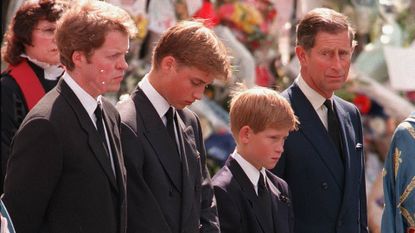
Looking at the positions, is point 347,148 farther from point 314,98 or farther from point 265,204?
point 265,204

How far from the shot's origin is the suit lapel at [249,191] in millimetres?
5109

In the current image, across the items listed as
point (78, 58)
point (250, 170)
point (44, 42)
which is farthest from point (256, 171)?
point (44, 42)

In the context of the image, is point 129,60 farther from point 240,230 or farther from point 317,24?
point 240,230

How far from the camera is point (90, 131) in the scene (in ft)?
14.1

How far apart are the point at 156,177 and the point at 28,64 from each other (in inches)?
52.7

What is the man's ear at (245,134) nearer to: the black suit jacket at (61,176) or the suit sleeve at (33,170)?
the black suit jacket at (61,176)

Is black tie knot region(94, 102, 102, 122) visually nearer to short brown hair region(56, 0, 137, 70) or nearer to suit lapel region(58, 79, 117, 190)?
suit lapel region(58, 79, 117, 190)

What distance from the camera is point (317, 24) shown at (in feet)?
18.2

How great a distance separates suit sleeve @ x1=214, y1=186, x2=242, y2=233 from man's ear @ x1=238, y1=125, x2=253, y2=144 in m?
0.26

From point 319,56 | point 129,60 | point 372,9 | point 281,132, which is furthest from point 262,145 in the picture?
point 372,9

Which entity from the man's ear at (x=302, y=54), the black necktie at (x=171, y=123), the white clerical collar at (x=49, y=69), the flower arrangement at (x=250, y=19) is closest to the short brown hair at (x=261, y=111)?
the man's ear at (x=302, y=54)

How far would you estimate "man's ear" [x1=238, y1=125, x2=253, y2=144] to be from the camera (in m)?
5.23

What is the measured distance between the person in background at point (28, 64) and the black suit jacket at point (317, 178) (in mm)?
1217

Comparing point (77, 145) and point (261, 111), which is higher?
point (77, 145)
